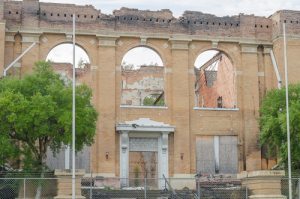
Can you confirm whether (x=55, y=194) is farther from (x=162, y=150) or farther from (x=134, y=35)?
(x=134, y=35)

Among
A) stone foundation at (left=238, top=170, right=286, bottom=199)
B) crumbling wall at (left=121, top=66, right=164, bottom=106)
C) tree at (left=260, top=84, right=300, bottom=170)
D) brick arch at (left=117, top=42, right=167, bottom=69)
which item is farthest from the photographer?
crumbling wall at (left=121, top=66, right=164, bottom=106)

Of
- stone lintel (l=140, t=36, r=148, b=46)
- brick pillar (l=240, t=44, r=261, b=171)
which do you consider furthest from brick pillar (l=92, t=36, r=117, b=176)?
brick pillar (l=240, t=44, r=261, b=171)

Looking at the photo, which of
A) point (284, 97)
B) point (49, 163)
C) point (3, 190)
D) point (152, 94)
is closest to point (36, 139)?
point (3, 190)

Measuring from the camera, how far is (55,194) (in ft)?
95.7

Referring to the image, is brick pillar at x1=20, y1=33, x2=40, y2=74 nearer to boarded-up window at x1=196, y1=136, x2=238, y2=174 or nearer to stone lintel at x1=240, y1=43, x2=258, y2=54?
boarded-up window at x1=196, y1=136, x2=238, y2=174

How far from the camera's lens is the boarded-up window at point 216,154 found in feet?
129

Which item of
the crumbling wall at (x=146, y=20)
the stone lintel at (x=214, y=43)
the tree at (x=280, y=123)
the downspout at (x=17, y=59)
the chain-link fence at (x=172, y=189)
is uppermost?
the crumbling wall at (x=146, y=20)

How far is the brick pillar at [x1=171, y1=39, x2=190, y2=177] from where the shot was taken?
39.0 meters

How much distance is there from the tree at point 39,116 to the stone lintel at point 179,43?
967 centimetres

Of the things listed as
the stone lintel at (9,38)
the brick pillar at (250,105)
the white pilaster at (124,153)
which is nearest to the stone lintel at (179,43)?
the brick pillar at (250,105)

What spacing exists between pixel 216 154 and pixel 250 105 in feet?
12.4

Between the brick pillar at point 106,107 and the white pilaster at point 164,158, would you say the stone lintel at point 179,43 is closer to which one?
the brick pillar at point 106,107

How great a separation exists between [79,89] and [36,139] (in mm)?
3187

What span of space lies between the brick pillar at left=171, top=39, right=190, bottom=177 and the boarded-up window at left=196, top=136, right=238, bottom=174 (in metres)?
0.87
